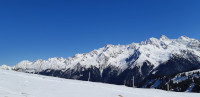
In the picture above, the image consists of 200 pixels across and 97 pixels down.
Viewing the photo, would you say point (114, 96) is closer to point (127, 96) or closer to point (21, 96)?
point (127, 96)

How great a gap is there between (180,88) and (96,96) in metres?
149

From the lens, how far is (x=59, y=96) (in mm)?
12484

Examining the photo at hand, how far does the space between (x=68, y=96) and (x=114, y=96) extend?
15.5 ft

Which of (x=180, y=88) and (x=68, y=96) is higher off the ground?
(x=68, y=96)

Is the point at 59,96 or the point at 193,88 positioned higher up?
the point at 59,96

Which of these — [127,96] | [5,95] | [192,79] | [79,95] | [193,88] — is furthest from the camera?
[192,79]

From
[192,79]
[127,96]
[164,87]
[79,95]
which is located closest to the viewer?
[79,95]

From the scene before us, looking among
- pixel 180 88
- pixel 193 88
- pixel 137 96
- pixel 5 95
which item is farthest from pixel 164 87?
pixel 5 95

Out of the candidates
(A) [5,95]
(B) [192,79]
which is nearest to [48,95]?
(A) [5,95]

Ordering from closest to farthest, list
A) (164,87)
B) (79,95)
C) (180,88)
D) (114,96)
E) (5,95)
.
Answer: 1. (5,95)
2. (79,95)
3. (114,96)
4. (180,88)
5. (164,87)

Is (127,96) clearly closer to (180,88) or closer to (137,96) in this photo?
(137,96)

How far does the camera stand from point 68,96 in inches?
506

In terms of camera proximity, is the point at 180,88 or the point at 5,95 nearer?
the point at 5,95

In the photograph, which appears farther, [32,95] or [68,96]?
[68,96]
